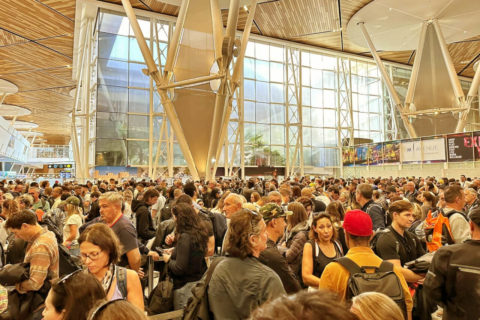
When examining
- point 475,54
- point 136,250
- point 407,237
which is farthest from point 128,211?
point 475,54

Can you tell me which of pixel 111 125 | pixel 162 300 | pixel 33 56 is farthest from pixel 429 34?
pixel 33 56

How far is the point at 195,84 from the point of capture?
559 inches

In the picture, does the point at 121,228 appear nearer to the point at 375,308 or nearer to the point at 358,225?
the point at 358,225

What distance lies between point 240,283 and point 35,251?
1816 millimetres

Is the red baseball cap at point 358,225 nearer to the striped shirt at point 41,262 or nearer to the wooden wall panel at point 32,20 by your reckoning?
the striped shirt at point 41,262

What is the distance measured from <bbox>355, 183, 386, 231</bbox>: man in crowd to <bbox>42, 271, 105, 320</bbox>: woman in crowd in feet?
13.8

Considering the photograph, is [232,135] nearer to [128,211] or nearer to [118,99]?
[118,99]

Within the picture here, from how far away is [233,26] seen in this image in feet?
43.3

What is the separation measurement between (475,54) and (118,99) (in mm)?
32568

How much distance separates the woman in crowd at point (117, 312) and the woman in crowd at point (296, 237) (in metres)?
2.36

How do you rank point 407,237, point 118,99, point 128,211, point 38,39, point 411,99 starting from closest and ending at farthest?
point 407,237 → point 128,211 → point 38,39 → point 411,99 → point 118,99

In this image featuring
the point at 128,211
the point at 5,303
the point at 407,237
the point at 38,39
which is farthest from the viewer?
the point at 38,39

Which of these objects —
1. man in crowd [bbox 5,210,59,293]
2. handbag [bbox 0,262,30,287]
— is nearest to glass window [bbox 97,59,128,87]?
man in crowd [bbox 5,210,59,293]

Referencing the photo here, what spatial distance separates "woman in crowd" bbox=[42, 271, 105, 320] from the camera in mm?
1593
